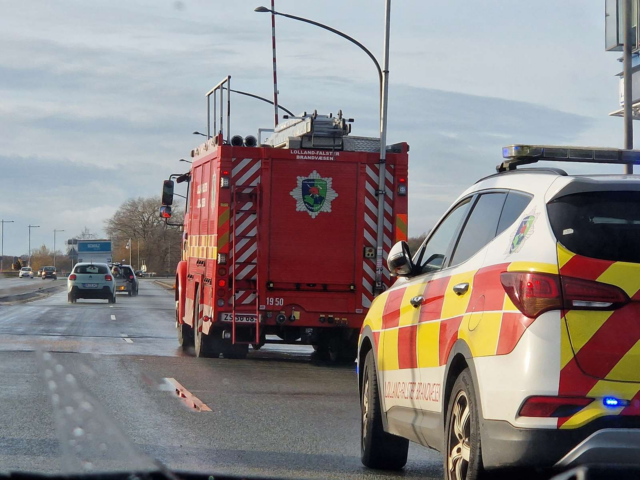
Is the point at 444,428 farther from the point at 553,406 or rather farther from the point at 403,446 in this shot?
the point at 403,446

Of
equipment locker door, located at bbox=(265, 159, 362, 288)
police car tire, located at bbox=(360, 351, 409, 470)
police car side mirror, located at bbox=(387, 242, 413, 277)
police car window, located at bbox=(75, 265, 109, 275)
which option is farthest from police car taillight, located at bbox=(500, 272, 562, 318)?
police car window, located at bbox=(75, 265, 109, 275)

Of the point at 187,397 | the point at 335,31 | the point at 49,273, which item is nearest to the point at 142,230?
the point at 49,273

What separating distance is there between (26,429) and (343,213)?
7289mm

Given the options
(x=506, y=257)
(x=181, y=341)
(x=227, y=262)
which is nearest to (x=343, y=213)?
(x=227, y=262)

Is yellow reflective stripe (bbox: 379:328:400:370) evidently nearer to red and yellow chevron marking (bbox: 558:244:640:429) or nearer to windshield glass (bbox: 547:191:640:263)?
windshield glass (bbox: 547:191:640:263)

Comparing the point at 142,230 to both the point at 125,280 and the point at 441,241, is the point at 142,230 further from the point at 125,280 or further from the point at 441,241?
the point at 441,241

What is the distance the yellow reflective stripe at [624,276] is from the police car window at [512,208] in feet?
2.26

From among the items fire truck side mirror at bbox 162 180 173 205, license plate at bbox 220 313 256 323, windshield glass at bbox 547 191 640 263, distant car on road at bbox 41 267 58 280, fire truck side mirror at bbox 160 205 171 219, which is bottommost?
distant car on road at bbox 41 267 58 280

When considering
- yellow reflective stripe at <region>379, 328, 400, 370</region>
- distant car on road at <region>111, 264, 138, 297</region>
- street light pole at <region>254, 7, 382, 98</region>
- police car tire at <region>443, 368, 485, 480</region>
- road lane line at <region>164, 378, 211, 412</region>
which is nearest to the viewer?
police car tire at <region>443, 368, 485, 480</region>

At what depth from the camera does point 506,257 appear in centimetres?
447

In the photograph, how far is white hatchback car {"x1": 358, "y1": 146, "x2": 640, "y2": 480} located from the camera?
12.9 ft

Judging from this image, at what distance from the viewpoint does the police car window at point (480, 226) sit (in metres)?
5.04

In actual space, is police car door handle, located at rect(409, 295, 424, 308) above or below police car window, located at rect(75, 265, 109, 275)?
above

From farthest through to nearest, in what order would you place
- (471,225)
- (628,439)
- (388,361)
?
1. (388,361)
2. (471,225)
3. (628,439)
